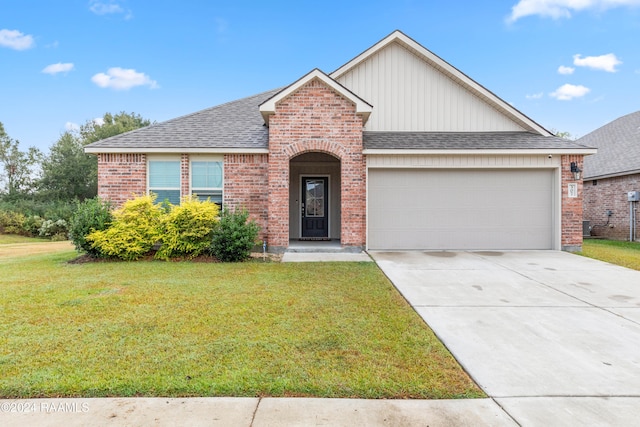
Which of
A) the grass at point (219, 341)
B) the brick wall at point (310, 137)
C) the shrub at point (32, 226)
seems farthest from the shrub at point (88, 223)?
the shrub at point (32, 226)

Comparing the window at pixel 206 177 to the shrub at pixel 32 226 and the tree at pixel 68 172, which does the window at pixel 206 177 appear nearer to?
the shrub at pixel 32 226

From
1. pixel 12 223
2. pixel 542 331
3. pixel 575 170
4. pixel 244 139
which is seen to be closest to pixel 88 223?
pixel 244 139

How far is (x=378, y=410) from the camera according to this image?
246 cm

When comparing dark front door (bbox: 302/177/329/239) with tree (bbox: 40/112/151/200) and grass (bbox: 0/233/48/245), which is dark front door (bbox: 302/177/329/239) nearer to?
grass (bbox: 0/233/48/245)

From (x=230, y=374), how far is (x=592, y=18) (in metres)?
21.3

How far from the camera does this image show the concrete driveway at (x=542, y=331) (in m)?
2.64

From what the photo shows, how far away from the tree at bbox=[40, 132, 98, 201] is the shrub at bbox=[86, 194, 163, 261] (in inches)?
1016

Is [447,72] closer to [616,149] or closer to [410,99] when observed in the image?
[410,99]

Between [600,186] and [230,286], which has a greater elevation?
[600,186]

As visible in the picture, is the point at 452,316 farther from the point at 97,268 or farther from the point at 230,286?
the point at 97,268

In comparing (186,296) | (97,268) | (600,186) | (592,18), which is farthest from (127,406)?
(592,18)

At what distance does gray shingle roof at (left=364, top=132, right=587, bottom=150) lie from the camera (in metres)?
9.94

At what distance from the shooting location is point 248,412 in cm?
242

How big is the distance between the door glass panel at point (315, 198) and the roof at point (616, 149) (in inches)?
507
